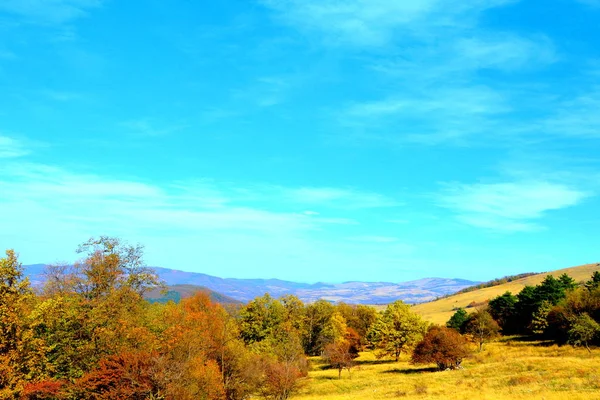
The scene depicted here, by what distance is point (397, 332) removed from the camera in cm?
8194

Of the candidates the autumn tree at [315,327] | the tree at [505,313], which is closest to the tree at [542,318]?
the tree at [505,313]

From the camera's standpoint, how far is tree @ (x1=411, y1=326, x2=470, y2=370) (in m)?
60.4

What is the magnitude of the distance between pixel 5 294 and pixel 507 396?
3936 centimetres

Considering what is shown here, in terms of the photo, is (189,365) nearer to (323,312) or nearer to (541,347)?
(541,347)

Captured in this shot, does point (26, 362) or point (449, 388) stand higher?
point (26, 362)

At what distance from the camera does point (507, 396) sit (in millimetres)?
33344

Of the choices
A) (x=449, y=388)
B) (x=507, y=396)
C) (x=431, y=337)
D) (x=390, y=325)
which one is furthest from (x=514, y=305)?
(x=507, y=396)

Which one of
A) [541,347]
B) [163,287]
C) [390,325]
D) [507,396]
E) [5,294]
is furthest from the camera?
[390,325]

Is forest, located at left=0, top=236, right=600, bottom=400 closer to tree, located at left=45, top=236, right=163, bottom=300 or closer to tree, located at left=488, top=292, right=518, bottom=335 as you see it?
tree, located at left=45, top=236, right=163, bottom=300

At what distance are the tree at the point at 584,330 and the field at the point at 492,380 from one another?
1.71m

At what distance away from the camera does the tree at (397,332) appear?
268 ft

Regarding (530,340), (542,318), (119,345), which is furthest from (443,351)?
(119,345)

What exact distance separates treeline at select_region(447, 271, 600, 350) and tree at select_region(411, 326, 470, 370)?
17489 mm

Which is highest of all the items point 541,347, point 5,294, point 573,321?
point 5,294
